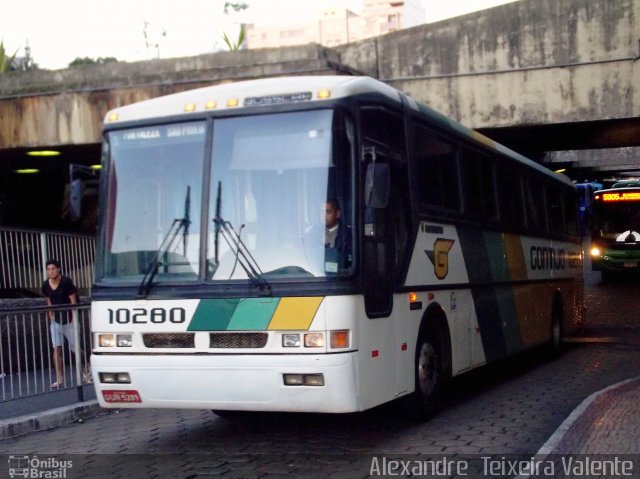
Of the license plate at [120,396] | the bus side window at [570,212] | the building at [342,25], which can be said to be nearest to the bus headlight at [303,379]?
the license plate at [120,396]

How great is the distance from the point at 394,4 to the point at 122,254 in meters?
132

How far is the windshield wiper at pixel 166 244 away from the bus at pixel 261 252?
10mm

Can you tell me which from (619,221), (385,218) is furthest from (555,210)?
(619,221)

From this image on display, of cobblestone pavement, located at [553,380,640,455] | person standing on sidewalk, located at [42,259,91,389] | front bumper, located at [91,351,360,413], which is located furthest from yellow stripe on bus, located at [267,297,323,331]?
person standing on sidewalk, located at [42,259,91,389]

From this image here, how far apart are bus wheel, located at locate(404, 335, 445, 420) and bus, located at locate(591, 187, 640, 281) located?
25.5 m

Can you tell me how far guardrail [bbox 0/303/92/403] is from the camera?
10.7 meters

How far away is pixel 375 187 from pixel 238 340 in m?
1.68

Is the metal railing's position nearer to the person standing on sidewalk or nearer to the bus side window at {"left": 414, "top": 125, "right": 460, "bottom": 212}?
the person standing on sidewalk

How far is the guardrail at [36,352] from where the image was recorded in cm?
1066

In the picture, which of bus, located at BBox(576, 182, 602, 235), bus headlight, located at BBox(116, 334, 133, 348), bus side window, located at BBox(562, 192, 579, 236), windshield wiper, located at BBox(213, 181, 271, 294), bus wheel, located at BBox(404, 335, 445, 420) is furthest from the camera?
bus, located at BBox(576, 182, 602, 235)

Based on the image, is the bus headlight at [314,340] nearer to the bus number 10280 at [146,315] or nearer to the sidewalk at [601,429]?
the bus number 10280 at [146,315]

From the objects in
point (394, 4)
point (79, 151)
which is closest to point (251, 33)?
point (394, 4)

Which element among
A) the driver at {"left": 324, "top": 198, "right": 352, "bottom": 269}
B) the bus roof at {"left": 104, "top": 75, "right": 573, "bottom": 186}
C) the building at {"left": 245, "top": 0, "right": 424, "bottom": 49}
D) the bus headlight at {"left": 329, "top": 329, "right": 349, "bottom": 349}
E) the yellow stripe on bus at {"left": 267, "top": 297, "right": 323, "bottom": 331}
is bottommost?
the bus headlight at {"left": 329, "top": 329, "right": 349, "bottom": 349}

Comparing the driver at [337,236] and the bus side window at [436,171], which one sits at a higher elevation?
the bus side window at [436,171]
